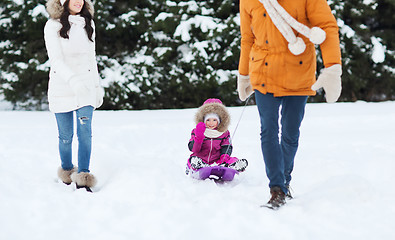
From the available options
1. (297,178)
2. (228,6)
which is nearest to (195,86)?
(228,6)

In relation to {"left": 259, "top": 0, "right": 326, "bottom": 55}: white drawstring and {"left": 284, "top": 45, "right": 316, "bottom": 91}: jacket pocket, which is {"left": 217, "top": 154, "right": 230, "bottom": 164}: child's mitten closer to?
{"left": 284, "top": 45, "right": 316, "bottom": 91}: jacket pocket

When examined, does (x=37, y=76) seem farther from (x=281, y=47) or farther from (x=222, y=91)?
(x=281, y=47)

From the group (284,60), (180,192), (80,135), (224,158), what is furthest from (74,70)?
(284,60)

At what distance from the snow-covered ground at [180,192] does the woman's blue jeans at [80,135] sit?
0.72 ft

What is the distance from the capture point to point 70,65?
317cm

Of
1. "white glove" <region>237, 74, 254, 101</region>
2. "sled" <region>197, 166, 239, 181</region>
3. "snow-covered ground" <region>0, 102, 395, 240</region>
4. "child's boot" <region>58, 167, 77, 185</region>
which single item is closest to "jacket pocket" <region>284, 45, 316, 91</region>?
"white glove" <region>237, 74, 254, 101</region>

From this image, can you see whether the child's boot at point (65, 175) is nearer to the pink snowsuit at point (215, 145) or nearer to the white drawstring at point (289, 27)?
the pink snowsuit at point (215, 145)

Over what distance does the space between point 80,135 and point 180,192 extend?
934mm

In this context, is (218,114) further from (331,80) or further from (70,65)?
(331,80)

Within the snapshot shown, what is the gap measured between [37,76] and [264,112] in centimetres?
680

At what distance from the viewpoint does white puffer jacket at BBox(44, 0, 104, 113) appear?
10.1ft

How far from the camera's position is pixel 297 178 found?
3.52 meters

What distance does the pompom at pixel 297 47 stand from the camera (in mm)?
2512

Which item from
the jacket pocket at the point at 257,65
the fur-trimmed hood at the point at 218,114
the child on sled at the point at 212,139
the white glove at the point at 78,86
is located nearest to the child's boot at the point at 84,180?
the white glove at the point at 78,86
